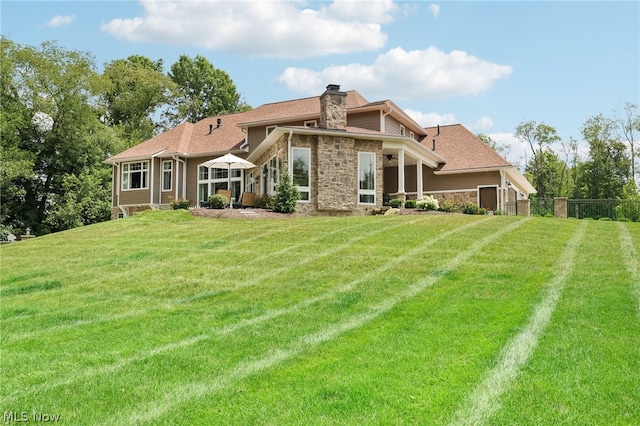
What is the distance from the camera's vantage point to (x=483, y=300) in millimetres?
6000

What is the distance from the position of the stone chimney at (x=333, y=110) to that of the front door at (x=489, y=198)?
27.5ft

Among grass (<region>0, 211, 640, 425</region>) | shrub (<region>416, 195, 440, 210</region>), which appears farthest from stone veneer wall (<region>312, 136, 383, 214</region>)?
grass (<region>0, 211, 640, 425</region>)

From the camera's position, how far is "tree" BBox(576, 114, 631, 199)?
126 feet

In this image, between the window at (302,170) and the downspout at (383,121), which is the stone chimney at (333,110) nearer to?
the window at (302,170)

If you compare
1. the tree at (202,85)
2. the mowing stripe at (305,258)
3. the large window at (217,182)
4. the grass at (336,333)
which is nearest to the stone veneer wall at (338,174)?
the mowing stripe at (305,258)

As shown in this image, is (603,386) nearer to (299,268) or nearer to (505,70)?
(299,268)

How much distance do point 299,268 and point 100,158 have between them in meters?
27.0

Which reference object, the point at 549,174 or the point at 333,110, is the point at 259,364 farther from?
the point at 549,174

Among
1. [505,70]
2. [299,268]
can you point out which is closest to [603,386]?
[299,268]

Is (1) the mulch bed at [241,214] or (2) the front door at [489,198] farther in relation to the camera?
(2) the front door at [489,198]

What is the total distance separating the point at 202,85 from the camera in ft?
144

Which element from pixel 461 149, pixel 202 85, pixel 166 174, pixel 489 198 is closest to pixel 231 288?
pixel 489 198

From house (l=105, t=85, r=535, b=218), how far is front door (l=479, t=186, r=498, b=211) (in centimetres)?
5

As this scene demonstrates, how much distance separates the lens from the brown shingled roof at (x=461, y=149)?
77.0 ft
